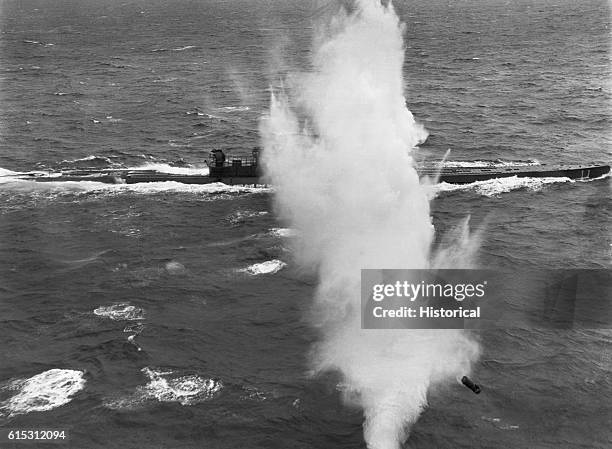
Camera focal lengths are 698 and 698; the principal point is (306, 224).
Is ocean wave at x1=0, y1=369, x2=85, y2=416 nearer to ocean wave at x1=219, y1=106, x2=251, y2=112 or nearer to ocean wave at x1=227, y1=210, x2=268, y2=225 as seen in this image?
ocean wave at x1=227, y1=210, x2=268, y2=225

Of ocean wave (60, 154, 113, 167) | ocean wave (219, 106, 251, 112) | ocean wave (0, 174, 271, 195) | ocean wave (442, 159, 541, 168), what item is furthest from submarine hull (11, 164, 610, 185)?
ocean wave (219, 106, 251, 112)

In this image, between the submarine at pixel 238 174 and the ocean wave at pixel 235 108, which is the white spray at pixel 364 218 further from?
the ocean wave at pixel 235 108

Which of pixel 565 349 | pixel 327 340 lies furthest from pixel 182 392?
pixel 565 349

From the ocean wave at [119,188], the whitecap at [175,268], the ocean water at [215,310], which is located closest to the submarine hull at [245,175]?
the ocean wave at [119,188]

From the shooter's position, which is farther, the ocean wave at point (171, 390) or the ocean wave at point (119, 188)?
the ocean wave at point (119, 188)

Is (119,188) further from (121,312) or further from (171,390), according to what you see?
(171,390)

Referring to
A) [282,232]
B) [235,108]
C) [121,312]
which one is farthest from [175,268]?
[235,108]
